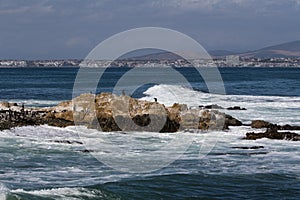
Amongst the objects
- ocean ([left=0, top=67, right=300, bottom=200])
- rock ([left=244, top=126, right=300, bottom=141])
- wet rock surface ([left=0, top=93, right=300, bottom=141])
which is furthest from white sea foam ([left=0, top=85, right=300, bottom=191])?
wet rock surface ([left=0, top=93, right=300, bottom=141])

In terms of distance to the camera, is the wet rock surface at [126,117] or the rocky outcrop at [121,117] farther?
the rocky outcrop at [121,117]

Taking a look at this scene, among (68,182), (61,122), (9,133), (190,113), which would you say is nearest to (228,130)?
(190,113)

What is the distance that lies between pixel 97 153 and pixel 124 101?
390 inches

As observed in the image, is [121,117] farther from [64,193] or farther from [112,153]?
[64,193]

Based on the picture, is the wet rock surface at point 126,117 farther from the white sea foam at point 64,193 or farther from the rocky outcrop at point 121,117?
the white sea foam at point 64,193

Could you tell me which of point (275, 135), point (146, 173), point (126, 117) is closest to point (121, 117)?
point (126, 117)

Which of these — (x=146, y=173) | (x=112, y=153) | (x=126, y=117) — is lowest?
(x=146, y=173)

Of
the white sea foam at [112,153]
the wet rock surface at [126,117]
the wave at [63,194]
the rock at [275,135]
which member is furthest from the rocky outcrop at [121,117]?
the wave at [63,194]

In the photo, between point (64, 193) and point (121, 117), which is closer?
point (64, 193)

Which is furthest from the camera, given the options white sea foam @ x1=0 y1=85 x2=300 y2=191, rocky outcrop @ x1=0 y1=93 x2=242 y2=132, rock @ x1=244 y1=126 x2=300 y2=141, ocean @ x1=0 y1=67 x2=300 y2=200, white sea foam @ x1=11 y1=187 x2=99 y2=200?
rocky outcrop @ x1=0 y1=93 x2=242 y2=132

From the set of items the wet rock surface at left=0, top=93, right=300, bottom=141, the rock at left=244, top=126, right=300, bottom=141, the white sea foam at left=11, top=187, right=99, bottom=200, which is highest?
the wet rock surface at left=0, top=93, right=300, bottom=141

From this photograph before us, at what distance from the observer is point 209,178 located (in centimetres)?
2089

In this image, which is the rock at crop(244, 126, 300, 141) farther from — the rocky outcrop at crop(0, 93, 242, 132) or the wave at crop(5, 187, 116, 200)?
the wave at crop(5, 187, 116, 200)

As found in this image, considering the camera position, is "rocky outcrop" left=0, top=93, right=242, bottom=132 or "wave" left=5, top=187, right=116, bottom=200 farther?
"rocky outcrop" left=0, top=93, right=242, bottom=132
